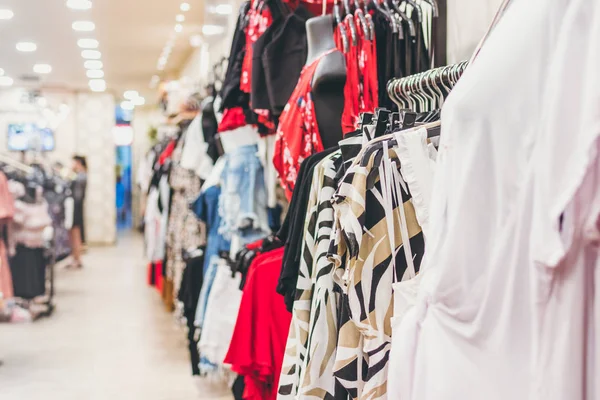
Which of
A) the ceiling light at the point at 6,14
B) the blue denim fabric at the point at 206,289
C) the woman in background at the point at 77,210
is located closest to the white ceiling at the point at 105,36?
the ceiling light at the point at 6,14

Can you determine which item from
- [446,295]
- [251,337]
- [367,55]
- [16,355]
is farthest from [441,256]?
[16,355]

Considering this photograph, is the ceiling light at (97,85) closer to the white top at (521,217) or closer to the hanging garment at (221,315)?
the hanging garment at (221,315)

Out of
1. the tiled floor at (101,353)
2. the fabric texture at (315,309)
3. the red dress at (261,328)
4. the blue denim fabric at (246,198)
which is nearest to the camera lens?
the fabric texture at (315,309)

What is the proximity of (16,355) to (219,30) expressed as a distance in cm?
335

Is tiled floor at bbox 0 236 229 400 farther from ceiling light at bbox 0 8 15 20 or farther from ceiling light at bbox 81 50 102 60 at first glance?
ceiling light at bbox 81 50 102 60

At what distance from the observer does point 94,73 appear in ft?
41.1

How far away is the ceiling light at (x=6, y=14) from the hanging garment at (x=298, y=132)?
6438mm

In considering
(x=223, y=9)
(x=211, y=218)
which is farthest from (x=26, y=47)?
(x=211, y=218)

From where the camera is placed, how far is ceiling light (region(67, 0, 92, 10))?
750cm

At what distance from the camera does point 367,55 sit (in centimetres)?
221

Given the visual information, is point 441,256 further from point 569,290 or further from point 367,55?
point 367,55

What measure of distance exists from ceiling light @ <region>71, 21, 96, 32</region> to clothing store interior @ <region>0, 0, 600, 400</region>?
10.3 feet

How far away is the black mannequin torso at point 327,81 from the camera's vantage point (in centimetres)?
221

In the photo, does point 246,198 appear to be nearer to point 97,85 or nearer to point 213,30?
point 213,30
